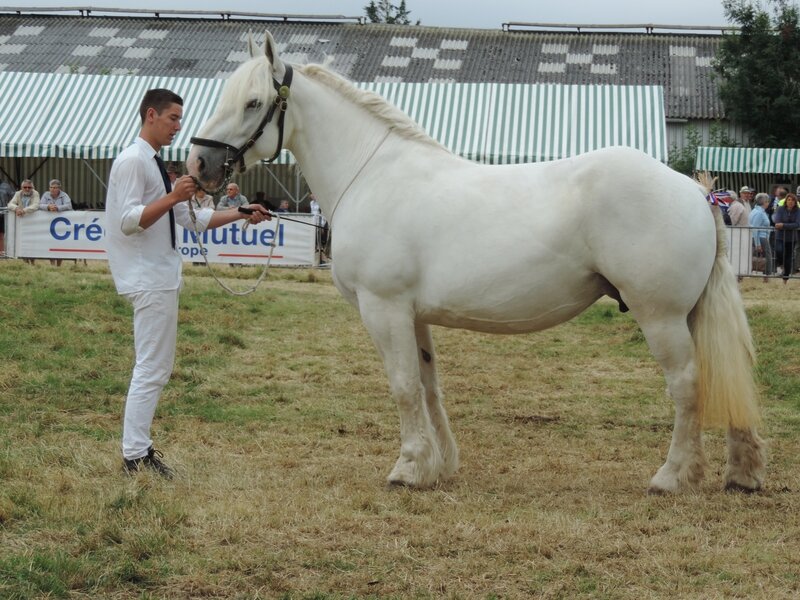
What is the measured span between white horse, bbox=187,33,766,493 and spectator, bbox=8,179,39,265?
13490 mm

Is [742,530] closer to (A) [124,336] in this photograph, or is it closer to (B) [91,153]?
(A) [124,336]

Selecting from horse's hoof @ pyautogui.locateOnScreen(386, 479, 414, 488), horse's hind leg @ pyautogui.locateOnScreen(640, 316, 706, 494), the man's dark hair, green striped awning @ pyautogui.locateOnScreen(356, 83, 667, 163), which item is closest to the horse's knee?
horse's hind leg @ pyautogui.locateOnScreen(640, 316, 706, 494)

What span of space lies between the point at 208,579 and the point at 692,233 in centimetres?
299

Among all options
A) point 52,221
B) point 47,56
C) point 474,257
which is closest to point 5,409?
point 474,257

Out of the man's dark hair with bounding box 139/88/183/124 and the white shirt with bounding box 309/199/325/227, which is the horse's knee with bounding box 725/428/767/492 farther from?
the white shirt with bounding box 309/199/325/227

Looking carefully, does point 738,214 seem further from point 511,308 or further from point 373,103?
point 511,308

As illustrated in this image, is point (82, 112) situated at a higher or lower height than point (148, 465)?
higher

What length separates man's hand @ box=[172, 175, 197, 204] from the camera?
552 cm

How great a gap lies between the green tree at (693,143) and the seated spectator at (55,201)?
20132 mm

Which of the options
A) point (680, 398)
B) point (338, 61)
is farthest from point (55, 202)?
point (338, 61)

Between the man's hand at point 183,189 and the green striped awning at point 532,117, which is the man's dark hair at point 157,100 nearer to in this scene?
the man's hand at point 183,189

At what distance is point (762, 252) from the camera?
56.5 ft

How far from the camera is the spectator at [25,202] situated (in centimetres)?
1822

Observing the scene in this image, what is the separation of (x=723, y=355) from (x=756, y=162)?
1004 inches
